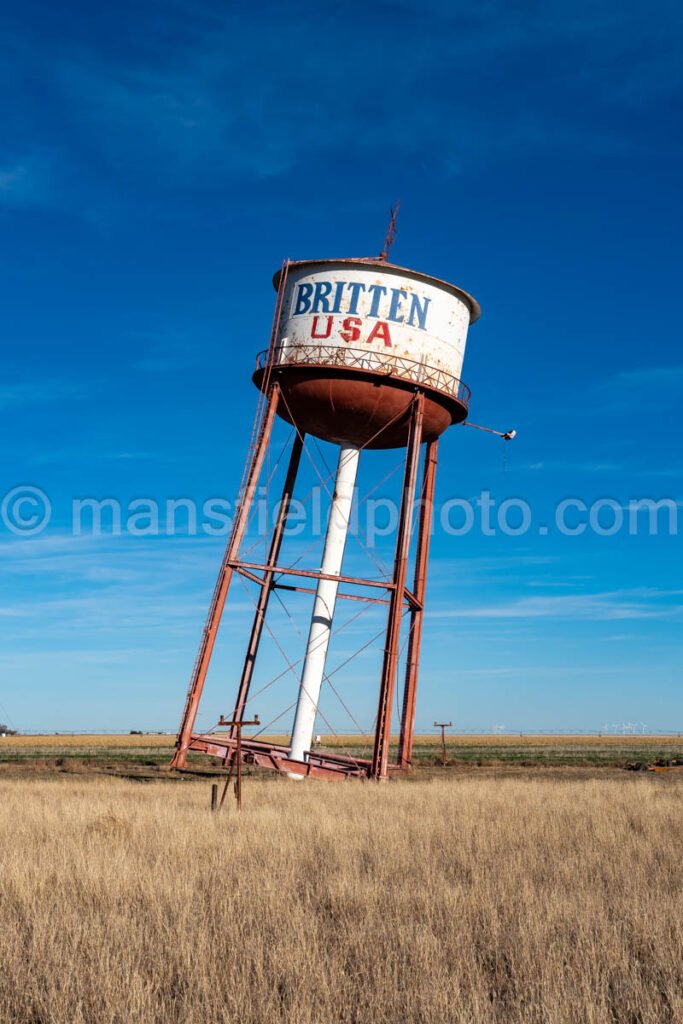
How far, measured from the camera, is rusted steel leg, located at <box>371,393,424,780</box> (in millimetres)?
24438

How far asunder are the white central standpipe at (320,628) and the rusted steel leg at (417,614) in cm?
238

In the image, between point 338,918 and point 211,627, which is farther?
point 211,627

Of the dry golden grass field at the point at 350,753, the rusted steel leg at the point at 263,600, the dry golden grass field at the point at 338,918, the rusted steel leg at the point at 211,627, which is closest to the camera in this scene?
the dry golden grass field at the point at 338,918

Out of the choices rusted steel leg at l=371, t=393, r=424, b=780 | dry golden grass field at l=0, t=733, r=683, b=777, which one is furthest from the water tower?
dry golden grass field at l=0, t=733, r=683, b=777

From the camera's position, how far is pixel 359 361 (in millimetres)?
25125

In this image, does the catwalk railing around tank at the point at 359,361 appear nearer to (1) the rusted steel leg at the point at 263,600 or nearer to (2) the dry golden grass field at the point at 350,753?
(1) the rusted steel leg at the point at 263,600

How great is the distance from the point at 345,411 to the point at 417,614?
638 centimetres

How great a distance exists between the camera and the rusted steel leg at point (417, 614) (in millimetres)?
27500

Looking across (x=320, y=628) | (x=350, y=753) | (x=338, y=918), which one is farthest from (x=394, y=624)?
(x=350, y=753)

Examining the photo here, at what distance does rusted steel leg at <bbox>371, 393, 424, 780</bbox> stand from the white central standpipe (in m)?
2.29

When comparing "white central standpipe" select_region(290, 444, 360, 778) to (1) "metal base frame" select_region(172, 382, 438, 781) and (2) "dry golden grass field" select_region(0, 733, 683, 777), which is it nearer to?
(1) "metal base frame" select_region(172, 382, 438, 781)

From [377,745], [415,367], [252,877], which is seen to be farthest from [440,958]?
[415,367]

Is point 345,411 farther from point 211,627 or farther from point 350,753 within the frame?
point 350,753

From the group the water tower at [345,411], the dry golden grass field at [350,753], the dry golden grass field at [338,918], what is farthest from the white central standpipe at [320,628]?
the dry golden grass field at [338,918]
